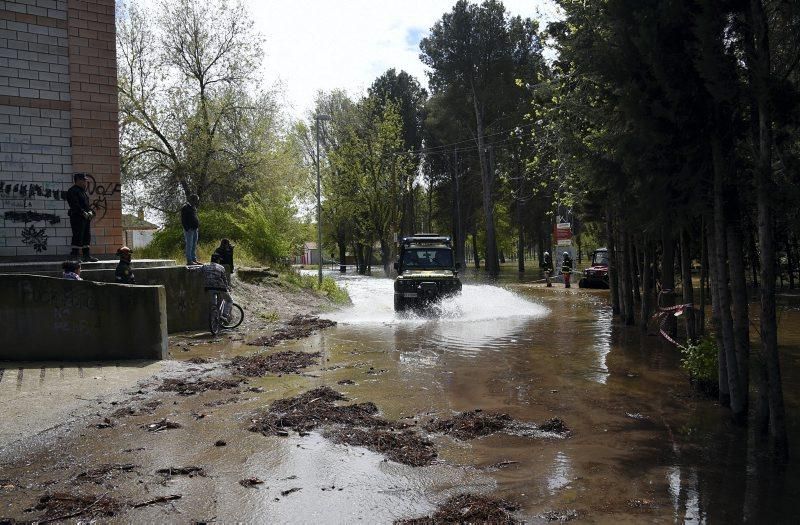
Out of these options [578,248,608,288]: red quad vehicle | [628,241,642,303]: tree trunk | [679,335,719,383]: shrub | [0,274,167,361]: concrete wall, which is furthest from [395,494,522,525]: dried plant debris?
[578,248,608,288]: red quad vehicle

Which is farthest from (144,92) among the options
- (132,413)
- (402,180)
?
(132,413)

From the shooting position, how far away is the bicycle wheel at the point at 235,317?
15.5 meters

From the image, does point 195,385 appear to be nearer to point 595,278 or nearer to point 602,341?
point 602,341

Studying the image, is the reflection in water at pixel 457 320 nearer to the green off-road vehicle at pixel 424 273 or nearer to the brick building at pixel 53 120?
the green off-road vehicle at pixel 424 273

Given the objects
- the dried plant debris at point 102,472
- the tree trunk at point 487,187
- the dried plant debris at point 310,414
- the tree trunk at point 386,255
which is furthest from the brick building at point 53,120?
the tree trunk at point 386,255

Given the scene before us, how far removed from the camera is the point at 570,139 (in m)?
9.26

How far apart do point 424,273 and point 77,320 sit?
11.1 m

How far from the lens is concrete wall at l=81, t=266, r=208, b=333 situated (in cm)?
1467

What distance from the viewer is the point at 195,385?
9336mm

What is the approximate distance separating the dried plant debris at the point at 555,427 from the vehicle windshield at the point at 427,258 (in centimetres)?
1292

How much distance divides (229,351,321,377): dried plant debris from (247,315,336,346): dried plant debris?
5.79ft

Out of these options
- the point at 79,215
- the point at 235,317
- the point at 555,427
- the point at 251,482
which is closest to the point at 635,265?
the point at 235,317

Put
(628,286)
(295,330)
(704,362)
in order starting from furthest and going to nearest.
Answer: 1. (628,286)
2. (295,330)
3. (704,362)

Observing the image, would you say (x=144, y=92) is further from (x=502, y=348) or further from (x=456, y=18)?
(x=502, y=348)
